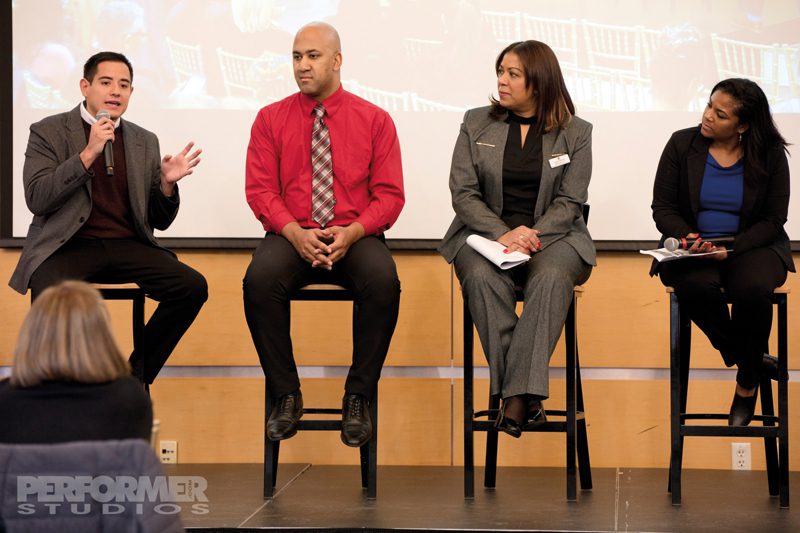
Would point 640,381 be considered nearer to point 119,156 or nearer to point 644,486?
point 644,486

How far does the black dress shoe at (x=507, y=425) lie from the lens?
3260 millimetres

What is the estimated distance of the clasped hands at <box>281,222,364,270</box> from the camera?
3486mm

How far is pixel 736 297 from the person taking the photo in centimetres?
343

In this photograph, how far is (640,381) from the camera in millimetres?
4266

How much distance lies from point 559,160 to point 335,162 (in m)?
0.80

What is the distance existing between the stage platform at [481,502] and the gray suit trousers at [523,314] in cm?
41

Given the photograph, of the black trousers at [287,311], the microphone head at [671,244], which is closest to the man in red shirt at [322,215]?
the black trousers at [287,311]

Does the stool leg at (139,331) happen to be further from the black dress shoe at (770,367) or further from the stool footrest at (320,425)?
the black dress shoe at (770,367)

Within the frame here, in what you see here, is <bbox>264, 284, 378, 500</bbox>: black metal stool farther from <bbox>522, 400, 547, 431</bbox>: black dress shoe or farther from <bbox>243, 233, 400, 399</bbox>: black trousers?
<bbox>522, 400, 547, 431</bbox>: black dress shoe

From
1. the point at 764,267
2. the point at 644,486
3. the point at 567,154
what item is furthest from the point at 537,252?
the point at 644,486

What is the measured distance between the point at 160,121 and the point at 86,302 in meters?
2.80

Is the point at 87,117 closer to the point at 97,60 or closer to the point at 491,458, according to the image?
the point at 97,60

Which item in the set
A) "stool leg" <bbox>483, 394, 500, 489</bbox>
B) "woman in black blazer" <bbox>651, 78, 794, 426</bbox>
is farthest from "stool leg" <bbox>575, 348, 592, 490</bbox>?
"woman in black blazer" <bbox>651, 78, 794, 426</bbox>

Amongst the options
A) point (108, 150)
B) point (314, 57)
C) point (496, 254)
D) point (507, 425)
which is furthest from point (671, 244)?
point (108, 150)
